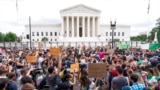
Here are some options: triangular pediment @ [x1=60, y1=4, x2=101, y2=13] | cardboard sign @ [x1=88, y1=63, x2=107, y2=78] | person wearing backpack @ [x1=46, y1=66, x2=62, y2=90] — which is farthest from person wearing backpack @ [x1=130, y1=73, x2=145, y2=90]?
triangular pediment @ [x1=60, y1=4, x2=101, y2=13]

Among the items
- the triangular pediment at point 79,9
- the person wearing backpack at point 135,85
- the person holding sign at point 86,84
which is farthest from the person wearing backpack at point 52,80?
the triangular pediment at point 79,9

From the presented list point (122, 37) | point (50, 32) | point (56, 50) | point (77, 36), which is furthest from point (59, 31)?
point (56, 50)

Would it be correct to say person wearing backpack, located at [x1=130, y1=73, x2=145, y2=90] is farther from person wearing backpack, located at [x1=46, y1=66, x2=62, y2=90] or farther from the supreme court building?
the supreme court building

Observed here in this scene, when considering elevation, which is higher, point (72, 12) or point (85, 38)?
point (72, 12)

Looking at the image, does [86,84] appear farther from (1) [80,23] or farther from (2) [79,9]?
(1) [80,23]

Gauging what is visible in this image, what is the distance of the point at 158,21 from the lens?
102m

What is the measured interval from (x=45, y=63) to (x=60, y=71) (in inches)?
112

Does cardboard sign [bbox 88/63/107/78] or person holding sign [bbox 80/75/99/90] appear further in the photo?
cardboard sign [bbox 88/63/107/78]

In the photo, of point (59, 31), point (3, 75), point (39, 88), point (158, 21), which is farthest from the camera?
point (59, 31)

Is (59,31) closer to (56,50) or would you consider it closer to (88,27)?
(88,27)

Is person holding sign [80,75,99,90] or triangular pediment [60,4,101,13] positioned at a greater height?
triangular pediment [60,4,101,13]

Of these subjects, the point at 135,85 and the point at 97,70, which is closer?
the point at 135,85

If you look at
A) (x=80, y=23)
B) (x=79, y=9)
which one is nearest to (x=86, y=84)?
(x=79, y=9)

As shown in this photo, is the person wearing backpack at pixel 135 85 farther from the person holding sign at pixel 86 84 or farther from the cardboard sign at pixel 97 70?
the cardboard sign at pixel 97 70
